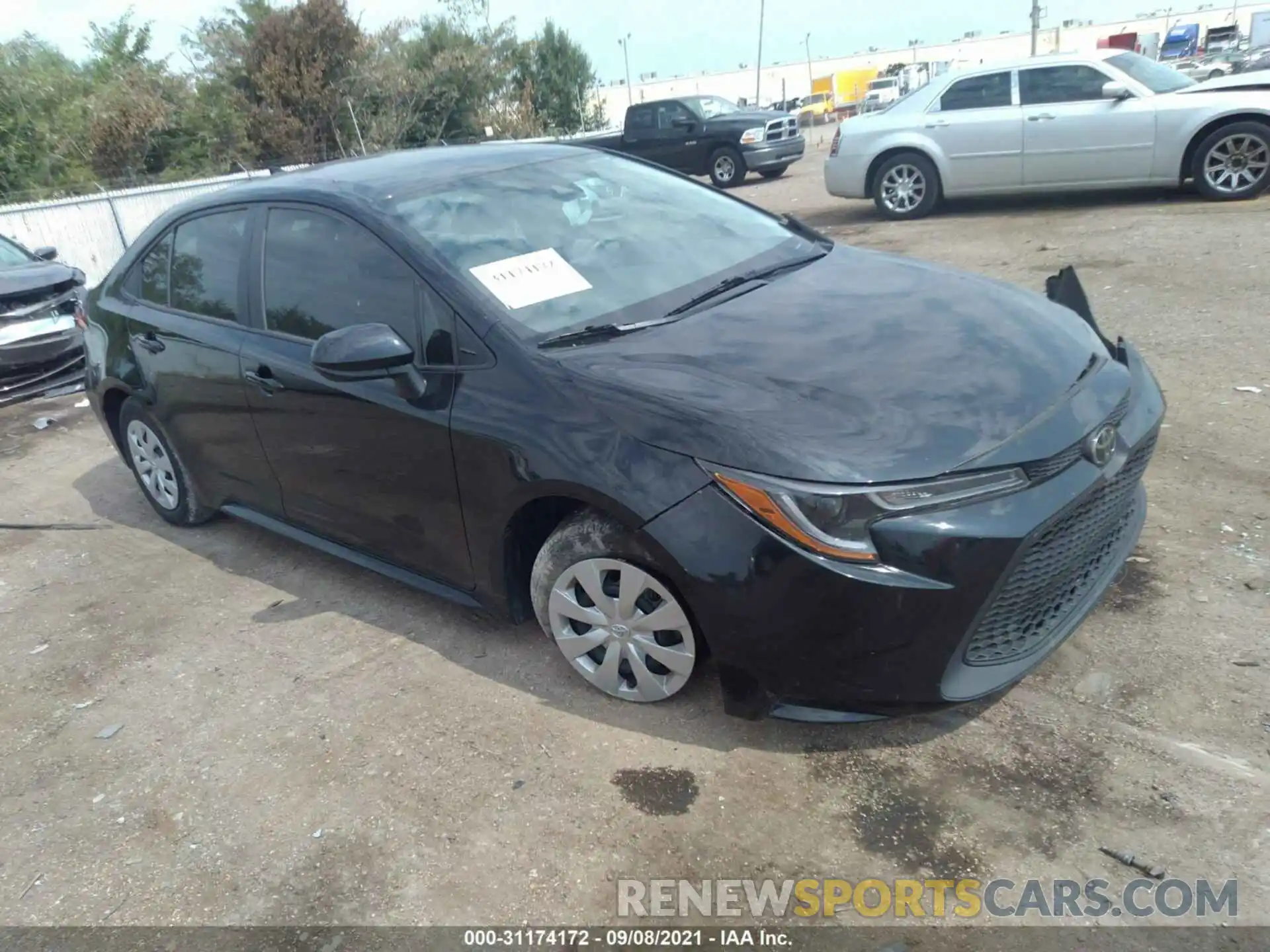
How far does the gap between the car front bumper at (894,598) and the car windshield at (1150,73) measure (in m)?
9.16

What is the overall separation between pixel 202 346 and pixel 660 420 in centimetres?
244

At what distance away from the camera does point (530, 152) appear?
420 centimetres

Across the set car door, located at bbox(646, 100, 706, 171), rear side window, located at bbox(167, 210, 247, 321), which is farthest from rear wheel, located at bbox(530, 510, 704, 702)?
car door, located at bbox(646, 100, 706, 171)

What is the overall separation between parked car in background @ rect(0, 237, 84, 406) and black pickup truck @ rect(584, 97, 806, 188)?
446 inches

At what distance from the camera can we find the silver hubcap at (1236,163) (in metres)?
9.79

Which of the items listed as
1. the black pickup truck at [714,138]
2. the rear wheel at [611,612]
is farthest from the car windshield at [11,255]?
the black pickup truck at [714,138]

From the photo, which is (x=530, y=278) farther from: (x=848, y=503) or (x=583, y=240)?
(x=848, y=503)

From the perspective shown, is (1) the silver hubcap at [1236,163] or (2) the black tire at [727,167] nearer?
(1) the silver hubcap at [1236,163]

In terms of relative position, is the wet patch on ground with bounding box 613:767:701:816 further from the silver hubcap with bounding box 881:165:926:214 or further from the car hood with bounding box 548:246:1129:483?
the silver hubcap with bounding box 881:165:926:214

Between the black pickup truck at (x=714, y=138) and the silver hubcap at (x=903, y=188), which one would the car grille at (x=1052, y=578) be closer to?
the silver hubcap at (x=903, y=188)

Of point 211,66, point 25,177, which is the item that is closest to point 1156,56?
point 211,66

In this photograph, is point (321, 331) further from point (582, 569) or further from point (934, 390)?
point (934, 390)

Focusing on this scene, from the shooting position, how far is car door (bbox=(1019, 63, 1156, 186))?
10.1 metres

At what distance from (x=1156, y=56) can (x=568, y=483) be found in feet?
190
